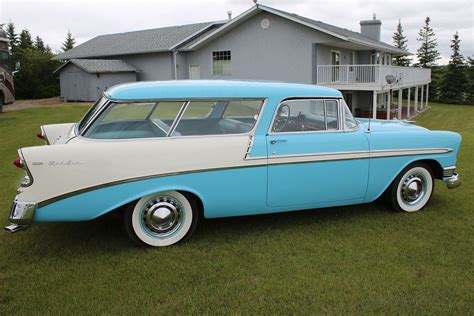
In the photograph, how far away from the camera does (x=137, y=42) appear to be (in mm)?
31188

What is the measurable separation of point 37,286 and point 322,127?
3.26m

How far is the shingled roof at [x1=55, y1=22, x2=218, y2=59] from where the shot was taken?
1126 inches

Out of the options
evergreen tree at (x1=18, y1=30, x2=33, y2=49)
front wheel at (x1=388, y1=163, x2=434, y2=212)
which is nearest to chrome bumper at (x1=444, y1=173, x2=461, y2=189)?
front wheel at (x1=388, y1=163, x2=434, y2=212)

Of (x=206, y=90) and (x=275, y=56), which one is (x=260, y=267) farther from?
(x=275, y=56)

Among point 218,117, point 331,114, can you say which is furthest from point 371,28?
point 218,117

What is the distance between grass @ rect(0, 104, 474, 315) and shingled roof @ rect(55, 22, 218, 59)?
23165 millimetres

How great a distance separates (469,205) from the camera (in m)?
5.89

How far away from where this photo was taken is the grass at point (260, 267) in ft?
11.4

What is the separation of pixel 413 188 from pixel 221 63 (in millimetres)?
21024

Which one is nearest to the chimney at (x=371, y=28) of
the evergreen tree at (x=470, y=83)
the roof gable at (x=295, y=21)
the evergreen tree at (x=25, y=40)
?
the roof gable at (x=295, y=21)

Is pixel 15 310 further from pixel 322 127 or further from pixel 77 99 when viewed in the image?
pixel 77 99

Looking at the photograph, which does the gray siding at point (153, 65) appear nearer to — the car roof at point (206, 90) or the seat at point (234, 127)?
the car roof at point (206, 90)

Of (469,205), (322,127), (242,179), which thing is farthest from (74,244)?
(469,205)

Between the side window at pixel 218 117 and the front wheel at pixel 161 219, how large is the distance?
0.69 m
